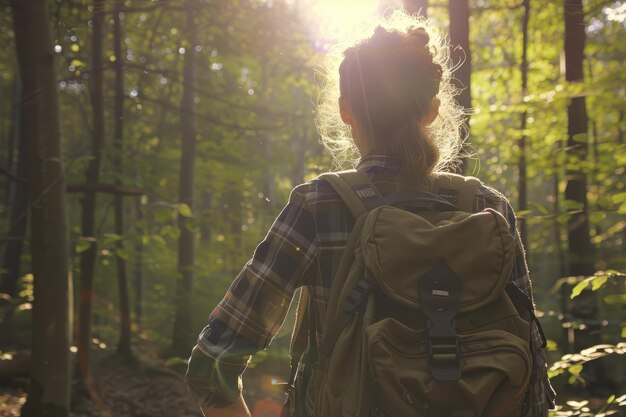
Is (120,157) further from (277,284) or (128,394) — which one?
(277,284)

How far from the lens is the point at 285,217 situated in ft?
5.43

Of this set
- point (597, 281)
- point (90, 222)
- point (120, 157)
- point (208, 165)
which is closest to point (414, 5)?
point (597, 281)

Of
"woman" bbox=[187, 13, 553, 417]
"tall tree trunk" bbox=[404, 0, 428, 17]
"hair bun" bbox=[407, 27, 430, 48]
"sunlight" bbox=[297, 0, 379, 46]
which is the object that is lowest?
"woman" bbox=[187, 13, 553, 417]

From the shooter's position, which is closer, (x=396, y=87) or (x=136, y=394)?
(x=396, y=87)

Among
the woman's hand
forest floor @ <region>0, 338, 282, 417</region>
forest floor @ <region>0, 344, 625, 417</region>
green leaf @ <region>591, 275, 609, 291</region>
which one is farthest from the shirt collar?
forest floor @ <region>0, 338, 282, 417</region>

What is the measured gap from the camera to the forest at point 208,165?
4.52 metres

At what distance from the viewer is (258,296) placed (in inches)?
64.7

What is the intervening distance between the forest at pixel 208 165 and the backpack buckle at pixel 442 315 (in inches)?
22.6

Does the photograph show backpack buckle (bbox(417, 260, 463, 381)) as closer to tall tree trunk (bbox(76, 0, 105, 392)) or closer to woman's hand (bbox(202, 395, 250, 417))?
woman's hand (bbox(202, 395, 250, 417))

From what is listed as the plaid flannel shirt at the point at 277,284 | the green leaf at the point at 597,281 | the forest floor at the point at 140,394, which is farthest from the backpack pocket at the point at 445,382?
the forest floor at the point at 140,394

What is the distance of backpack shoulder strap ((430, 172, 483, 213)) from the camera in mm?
1722

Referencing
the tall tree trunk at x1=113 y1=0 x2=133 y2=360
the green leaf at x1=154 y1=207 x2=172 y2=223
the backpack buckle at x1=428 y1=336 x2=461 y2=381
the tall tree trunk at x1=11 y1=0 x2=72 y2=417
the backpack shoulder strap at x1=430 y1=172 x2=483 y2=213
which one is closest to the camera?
the backpack buckle at x1=428 y1=336 x2=461 y2=381

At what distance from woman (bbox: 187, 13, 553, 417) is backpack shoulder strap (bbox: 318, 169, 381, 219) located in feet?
0.09

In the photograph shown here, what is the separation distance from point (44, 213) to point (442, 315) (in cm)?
383
